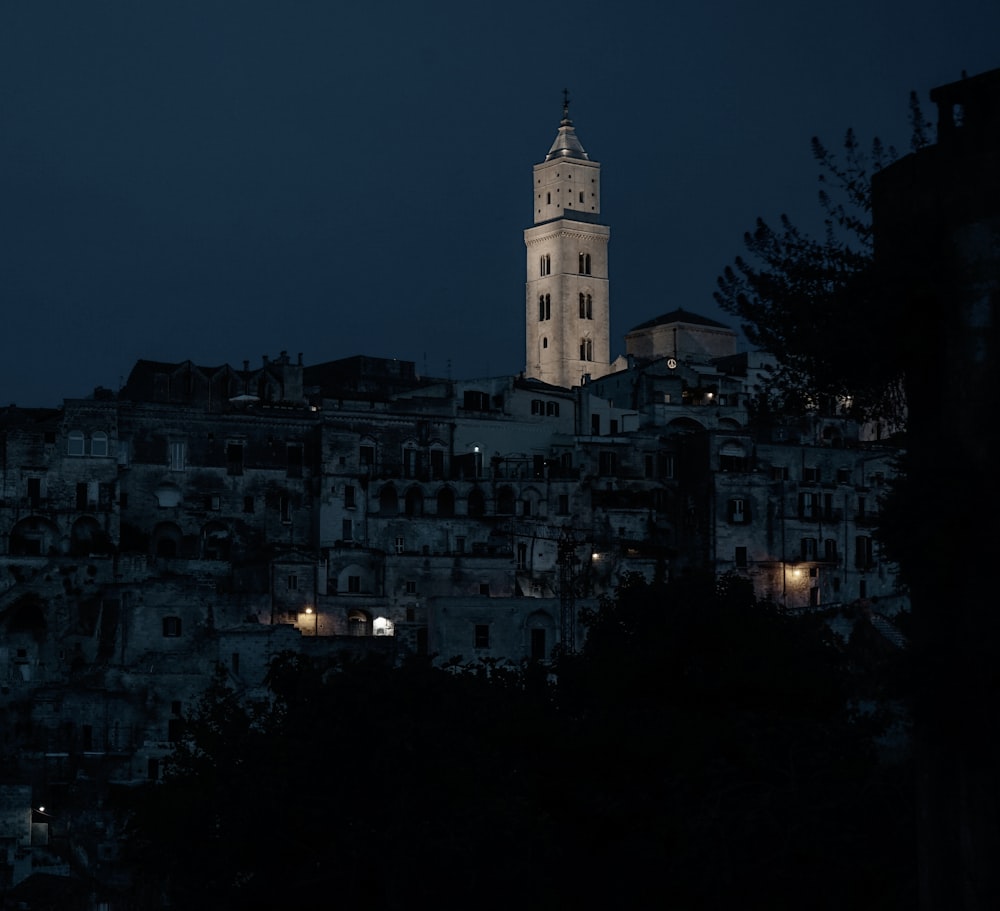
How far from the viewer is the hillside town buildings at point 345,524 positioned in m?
71.8

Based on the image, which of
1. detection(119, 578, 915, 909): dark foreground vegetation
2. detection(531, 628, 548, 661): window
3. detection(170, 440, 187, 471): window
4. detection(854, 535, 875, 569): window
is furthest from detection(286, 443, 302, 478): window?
detection(119, 578, 915, 909): dark foreground vegetation

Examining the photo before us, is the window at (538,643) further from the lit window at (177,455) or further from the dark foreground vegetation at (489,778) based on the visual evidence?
the dark foreground vegetation at (489,778)

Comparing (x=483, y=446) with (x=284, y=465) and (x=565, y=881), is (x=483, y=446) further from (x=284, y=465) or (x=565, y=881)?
(x=565, y=881)

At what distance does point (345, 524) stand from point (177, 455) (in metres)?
8.35

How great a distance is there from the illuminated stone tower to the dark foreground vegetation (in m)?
78.7

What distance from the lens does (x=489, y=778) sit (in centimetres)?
3397

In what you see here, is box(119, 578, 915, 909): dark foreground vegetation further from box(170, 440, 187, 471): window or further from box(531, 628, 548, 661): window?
box(170, 440, 187, 471): window

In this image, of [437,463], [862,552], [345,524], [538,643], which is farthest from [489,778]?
[862,552]

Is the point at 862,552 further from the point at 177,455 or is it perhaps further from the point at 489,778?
the point at 489,778

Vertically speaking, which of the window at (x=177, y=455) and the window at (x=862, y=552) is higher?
the window at (x=177, y=455)

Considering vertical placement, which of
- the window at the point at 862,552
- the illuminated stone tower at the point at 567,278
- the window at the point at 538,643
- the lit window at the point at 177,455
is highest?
the illuminated stone tower at the point at 567,278

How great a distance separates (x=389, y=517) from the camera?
8388cm

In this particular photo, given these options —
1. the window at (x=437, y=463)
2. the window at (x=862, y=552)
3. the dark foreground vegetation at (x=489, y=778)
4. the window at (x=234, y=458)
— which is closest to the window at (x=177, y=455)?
the window at (x=234, y=458)

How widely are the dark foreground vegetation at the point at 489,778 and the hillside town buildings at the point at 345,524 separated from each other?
2919 centimetres
